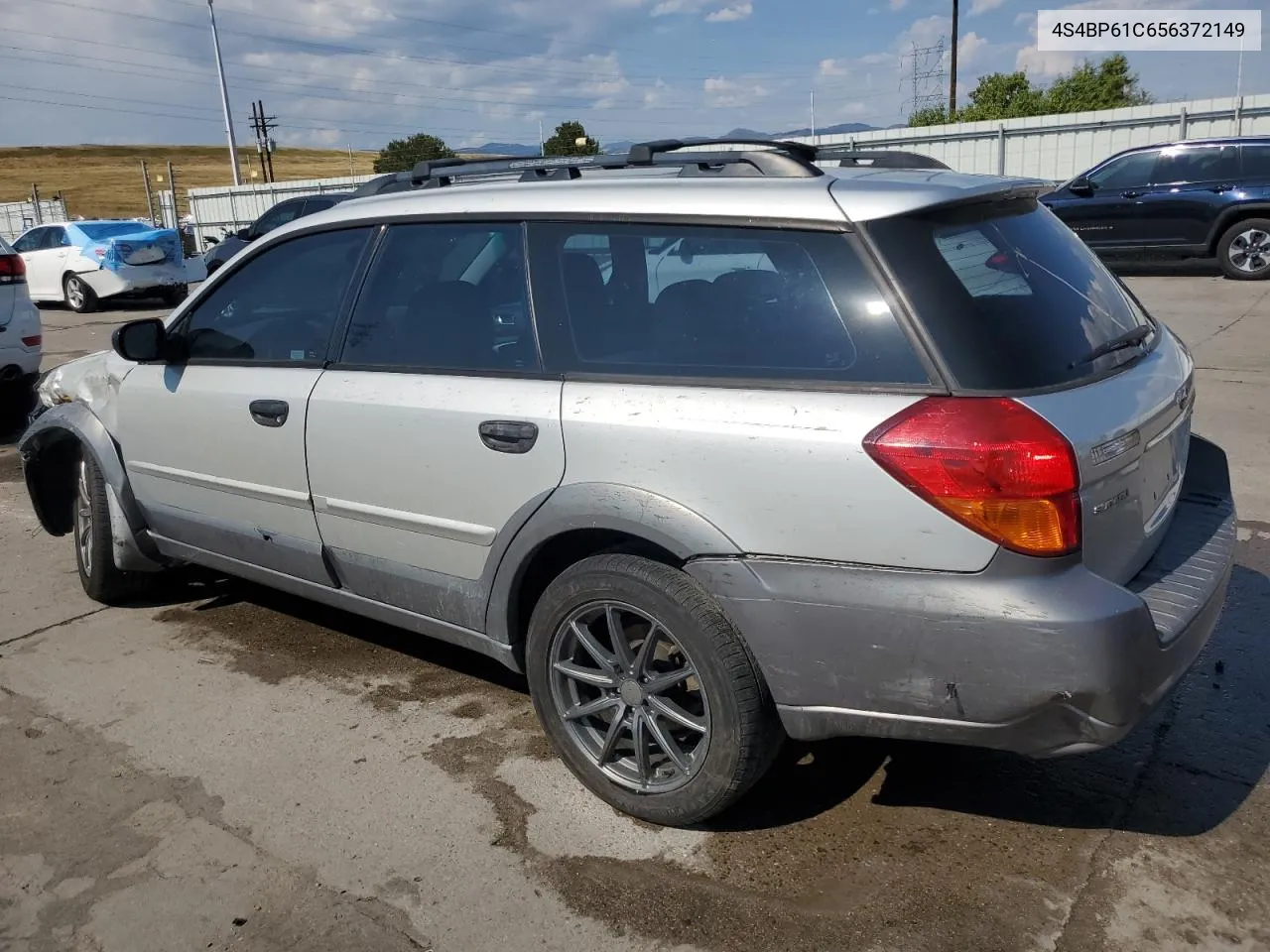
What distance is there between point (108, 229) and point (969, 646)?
1977cm

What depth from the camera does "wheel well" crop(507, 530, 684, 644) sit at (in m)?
2.88

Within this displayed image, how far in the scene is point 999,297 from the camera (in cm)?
264

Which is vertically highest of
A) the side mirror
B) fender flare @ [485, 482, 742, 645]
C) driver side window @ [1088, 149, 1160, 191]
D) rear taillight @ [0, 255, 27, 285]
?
driver side window @ [1088, 149, 1160, 191]

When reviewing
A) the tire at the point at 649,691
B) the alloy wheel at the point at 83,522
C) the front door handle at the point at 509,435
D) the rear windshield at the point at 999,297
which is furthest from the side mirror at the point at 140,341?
the rear windshield at the point at 999,297

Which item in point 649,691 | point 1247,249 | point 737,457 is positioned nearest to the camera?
point 737,457

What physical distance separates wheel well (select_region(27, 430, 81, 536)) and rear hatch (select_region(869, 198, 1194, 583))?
12.7ft

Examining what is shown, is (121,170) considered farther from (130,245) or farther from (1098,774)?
(1098,774)

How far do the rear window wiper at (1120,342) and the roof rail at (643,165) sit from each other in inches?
33.6

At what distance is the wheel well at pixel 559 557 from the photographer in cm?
288

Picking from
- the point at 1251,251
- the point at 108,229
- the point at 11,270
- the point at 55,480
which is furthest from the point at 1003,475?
the point at 108,229

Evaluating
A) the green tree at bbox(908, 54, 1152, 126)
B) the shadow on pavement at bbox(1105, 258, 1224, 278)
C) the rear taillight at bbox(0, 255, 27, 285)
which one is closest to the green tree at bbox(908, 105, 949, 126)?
the green tree at bbox(908, 54, 1152, 126)

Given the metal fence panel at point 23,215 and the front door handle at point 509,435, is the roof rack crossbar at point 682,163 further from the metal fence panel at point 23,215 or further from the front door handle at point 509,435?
the metal fence panel at point 23,215

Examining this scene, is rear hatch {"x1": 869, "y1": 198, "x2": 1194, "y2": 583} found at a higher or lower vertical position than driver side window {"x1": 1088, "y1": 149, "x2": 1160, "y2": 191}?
lower

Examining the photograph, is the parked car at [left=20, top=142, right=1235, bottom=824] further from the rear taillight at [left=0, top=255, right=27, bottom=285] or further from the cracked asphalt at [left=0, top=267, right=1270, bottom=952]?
the rear taillight at [left=0, top=255, right=27, bottom=285]
